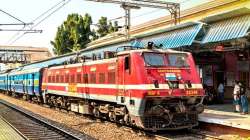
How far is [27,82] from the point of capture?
36.8m

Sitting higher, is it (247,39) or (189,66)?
(247,39)

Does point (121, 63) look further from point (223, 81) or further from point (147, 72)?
point (223, 81)

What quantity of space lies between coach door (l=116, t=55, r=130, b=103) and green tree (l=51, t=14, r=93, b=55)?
43.5 metres

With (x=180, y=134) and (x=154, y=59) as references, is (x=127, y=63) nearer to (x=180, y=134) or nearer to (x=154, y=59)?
(x=154, y=59)

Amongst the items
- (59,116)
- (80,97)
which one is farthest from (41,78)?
(80,97)

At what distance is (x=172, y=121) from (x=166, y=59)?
231 cm

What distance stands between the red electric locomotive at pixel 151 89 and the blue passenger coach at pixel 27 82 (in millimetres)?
15439

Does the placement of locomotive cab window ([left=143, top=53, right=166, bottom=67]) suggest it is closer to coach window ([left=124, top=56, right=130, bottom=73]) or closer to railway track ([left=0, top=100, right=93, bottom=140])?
coach window ([left=124, top=56, right=130, bottom=73])

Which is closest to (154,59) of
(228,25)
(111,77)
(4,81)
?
(111,77)

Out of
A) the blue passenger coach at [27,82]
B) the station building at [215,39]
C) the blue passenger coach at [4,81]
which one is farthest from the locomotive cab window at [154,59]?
the blue passenger coach at [4,81]

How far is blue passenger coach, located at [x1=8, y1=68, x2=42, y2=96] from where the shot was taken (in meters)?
32.4

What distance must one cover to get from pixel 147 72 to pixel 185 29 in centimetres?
619

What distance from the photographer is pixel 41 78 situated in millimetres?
31766

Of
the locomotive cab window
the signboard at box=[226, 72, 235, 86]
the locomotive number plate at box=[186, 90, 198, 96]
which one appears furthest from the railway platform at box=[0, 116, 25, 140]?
the signboard at box=[226, 72, 235, 86]
